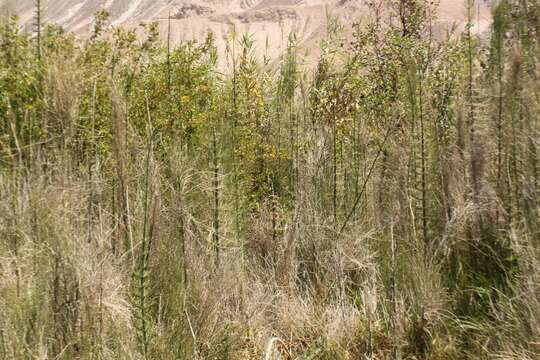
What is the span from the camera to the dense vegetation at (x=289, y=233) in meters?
2.31

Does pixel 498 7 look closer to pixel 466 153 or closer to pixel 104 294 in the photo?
pixel 466 153

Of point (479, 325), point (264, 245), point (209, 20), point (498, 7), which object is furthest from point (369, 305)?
point (209, 20)

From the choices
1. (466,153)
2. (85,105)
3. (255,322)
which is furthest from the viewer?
(85,105)

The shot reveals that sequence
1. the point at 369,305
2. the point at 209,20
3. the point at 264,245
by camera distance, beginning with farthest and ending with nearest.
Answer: the point at 209,20
the point at 264,245
the point at 369,305

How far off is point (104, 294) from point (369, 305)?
1132 mm

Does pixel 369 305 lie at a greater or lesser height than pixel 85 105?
lesser

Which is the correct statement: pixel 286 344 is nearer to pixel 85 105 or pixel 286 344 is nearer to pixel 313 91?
pixel 313 91

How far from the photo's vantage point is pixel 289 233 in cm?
354

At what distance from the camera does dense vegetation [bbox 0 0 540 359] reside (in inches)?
91.0

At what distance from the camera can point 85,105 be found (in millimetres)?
4473

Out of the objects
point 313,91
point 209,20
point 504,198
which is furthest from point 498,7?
point 209,20

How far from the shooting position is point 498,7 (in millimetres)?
3523

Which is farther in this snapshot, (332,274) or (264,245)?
(264,245)

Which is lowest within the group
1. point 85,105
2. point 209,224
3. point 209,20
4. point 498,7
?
point 209,224
